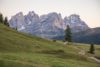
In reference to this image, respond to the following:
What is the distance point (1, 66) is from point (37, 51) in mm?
25732

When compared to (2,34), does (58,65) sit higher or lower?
lower

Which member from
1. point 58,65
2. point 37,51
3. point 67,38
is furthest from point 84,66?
point 67,38

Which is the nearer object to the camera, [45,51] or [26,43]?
[45,51]

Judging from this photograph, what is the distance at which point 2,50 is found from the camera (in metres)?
50.6

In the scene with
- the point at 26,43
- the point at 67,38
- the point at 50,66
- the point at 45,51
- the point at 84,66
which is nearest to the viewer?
the point at 50,66

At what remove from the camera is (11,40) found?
198ft

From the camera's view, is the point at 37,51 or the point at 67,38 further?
the point at 67,38

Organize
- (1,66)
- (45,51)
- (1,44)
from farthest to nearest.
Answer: (45,51) < (1,44) < (1,66)

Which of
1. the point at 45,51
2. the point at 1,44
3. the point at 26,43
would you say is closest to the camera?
the point at 1,44

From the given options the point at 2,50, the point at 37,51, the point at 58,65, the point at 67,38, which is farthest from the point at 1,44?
the point at 67,38

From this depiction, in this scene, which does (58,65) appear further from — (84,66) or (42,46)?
(42,46)

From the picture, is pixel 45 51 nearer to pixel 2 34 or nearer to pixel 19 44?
pixel 19 44

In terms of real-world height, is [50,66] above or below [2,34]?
below

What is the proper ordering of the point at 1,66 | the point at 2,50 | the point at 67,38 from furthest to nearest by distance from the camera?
the point at 67,38 → the point at 2,50 → the point at 1,66
